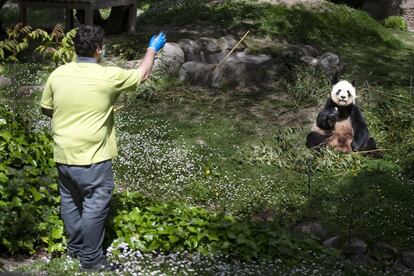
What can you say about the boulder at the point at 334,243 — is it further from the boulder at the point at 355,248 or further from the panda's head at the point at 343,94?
the panda's head at the point at 343,94

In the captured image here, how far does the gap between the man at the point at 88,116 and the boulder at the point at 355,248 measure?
300 centimetres

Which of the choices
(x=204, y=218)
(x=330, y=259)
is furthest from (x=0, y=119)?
(x=330, y=259)

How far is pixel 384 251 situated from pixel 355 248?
32 cm

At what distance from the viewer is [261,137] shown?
1013 centimetres

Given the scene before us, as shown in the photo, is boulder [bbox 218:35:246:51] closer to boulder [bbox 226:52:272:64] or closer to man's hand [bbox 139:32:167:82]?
boulder [bbox 226:52:272:64]

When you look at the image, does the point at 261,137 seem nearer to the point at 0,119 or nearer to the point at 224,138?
the point at 224,138

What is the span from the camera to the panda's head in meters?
9.23

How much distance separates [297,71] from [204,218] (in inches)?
278

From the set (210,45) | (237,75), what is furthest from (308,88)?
(210,45)

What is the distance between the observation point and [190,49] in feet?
47.0

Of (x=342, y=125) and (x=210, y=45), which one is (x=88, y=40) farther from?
(x=210, y=45)

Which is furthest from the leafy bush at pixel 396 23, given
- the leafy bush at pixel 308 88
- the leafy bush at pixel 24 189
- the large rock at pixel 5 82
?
the leafy bush at pixel 24 189

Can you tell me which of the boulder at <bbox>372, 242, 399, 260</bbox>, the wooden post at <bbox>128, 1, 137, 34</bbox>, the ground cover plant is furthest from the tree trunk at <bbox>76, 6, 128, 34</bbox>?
the boulder at <bbox>372, 242, 399, 260</bbox>

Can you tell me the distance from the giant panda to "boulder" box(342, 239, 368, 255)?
251 centimetres
